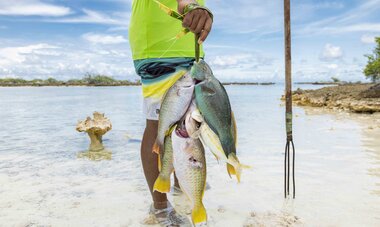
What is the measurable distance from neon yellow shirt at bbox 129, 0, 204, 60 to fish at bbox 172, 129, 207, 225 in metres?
1.06

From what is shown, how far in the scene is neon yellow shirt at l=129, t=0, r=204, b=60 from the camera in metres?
2.47

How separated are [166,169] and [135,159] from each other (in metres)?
3.42

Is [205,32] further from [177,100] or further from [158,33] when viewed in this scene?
[158,33]

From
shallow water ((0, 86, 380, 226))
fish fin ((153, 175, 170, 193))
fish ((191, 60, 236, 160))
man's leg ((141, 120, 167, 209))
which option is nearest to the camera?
fish ((191, 60, 236, 160))

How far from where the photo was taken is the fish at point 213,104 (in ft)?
4.58

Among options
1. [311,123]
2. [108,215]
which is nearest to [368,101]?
[311,123]

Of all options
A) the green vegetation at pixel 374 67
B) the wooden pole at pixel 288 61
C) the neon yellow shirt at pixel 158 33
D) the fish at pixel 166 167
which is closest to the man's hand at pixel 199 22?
the fish at pixel 166 167

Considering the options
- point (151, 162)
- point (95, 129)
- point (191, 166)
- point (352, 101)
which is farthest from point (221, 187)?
point (352, 101)

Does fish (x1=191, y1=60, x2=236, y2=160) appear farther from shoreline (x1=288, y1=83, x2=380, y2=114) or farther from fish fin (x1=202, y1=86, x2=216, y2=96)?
shoreline (x1=288, y1=83, x2=380, y2=114)

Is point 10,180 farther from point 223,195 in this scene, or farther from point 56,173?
point 223,195

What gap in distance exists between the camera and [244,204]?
312cm

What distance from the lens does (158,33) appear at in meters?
2.50

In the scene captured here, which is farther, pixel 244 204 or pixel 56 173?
pixel 56 173

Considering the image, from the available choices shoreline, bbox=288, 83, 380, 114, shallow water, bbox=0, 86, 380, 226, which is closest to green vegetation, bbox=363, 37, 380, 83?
shoreline, bbox=288, 83, 380, 114
